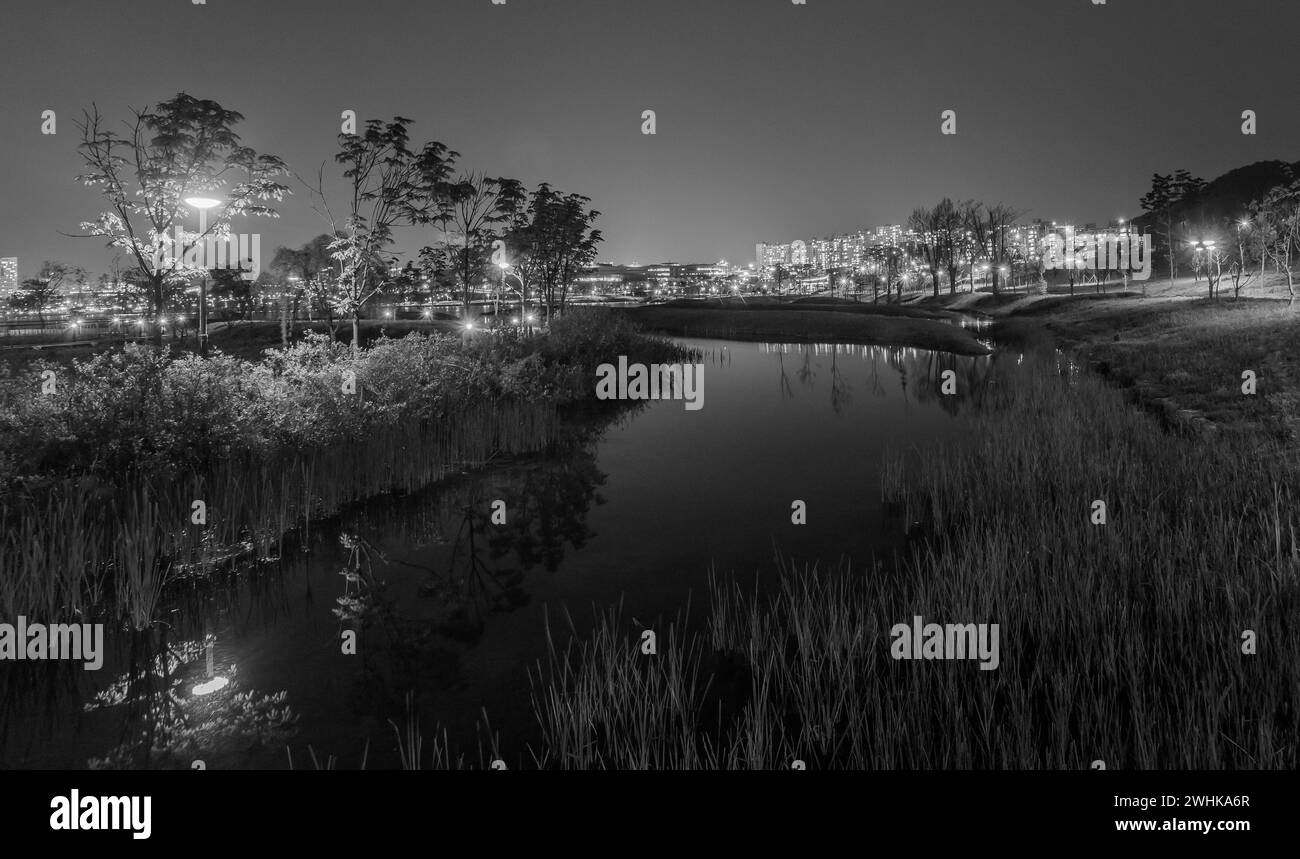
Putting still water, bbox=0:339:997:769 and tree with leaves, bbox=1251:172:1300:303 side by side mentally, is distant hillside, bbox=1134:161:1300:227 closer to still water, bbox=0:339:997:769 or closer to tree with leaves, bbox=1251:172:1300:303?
tree with leaves, bbox=1251:172:1300:303

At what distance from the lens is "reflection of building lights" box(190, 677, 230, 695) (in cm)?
676

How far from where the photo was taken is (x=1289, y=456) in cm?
1185

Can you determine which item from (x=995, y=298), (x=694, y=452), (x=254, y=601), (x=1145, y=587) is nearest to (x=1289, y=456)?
(x=1145, y=587)

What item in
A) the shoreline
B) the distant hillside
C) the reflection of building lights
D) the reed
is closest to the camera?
the reed

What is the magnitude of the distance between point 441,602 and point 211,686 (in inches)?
116

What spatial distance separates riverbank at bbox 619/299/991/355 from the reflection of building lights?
4627 cm

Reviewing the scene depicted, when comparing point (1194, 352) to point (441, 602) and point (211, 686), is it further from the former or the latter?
point (211, 686)

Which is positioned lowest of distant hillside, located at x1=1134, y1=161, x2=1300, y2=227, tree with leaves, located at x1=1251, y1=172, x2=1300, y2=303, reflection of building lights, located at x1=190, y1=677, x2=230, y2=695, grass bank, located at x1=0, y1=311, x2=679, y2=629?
reflection of building lights, located at x1=190, y1=677, x2=230, y2=695

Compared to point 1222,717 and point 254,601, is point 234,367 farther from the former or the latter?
point 1222,717

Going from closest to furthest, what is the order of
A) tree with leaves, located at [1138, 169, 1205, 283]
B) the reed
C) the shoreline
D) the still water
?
the reed, the still water, the shoreline, tree with leaves, located at [1138, 169, 1205, 283]

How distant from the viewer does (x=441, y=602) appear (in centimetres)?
927

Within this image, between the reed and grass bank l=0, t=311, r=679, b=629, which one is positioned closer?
the reed

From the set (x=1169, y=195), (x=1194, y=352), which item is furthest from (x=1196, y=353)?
(x=1169, y=195)

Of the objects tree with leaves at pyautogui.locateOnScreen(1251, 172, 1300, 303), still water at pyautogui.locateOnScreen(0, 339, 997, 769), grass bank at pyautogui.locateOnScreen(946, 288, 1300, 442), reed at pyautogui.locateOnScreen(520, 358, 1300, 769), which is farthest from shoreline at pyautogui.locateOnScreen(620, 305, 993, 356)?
reed at pyautogui.locateOnScreen(520, 358, 1300, 769)
